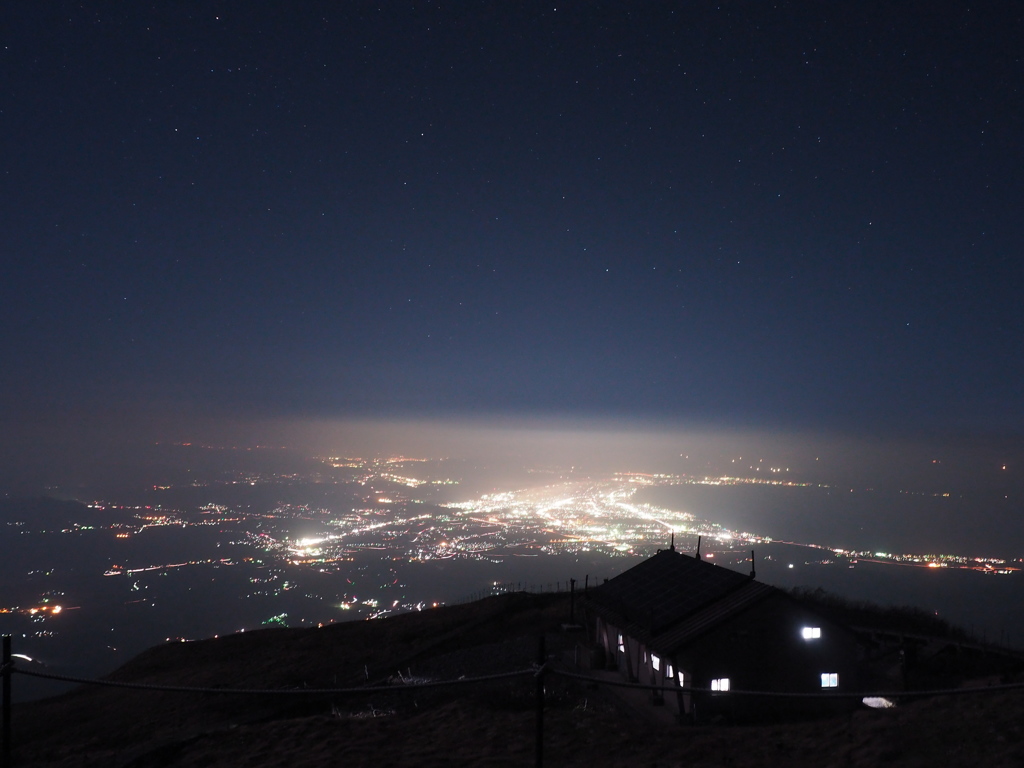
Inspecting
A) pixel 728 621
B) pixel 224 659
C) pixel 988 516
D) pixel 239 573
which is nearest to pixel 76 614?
pixel 239 573

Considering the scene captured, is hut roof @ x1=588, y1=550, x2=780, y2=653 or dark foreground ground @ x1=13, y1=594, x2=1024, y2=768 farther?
hut roof @ x1=588, y1=550, x2=780, y2=653

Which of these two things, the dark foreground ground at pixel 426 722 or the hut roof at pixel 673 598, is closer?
the dark foreground ground at pixel 426 722

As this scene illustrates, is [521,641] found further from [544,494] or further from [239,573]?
[544,494]

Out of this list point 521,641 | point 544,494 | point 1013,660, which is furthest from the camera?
point 544,494

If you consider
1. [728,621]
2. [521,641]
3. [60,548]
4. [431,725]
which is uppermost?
[728,621]

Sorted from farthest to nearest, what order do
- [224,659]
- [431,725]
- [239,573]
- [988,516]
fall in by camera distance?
1. [988,516]
2. [239,573]
3. [224,659]
4. [431,725]

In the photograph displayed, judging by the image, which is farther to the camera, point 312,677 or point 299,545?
point 299,545

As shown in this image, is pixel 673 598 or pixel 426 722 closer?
pixel 426 722

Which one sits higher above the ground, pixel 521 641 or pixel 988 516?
pixel 521 641
